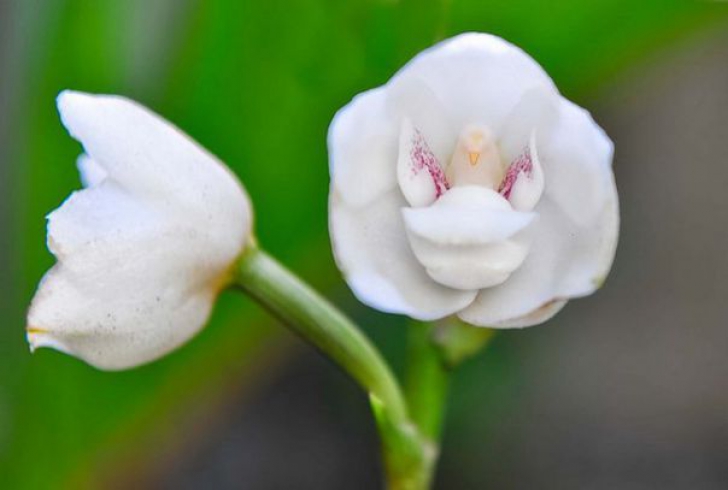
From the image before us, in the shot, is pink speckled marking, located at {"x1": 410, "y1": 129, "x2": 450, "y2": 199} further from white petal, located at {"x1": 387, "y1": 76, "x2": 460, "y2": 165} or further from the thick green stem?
the thick green stem

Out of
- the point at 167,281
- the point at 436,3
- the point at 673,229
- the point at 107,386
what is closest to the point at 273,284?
the point at 167,281

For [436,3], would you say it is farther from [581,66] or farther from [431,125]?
[581,66]

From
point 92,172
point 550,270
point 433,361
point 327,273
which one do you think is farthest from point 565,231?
point 327,273

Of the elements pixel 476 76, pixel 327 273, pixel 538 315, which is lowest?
pixel 327 273

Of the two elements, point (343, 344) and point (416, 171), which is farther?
point (343, 344)

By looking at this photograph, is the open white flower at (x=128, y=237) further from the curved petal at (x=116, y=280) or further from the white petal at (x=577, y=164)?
the white petal at (x=577, y=164)

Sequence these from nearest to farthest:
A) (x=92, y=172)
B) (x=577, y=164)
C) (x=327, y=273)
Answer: (x=577, y=164) → (x=92, y=172) → (x=327, y=273)

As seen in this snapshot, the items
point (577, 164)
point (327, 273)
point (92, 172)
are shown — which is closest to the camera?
point (577, 164)

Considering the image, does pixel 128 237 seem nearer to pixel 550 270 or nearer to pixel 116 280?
pixel 116 280
